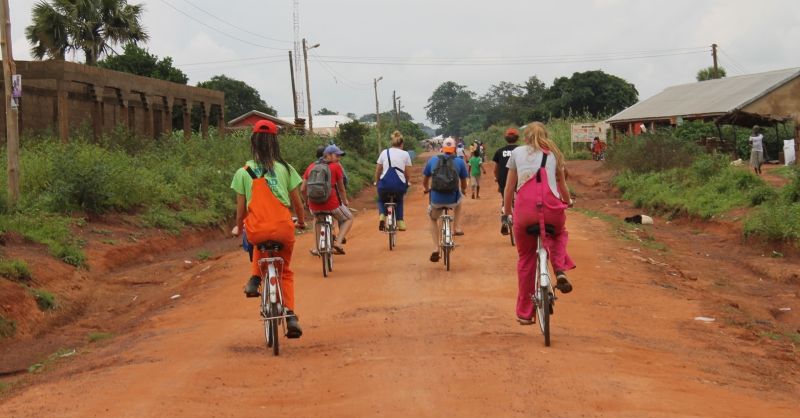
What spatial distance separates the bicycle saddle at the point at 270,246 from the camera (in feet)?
28.1

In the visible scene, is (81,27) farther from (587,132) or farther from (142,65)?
(587,132)

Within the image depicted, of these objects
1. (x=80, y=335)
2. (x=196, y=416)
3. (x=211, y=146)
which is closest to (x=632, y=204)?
(x=211, y=146)

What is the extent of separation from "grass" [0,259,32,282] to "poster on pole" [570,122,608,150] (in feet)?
147

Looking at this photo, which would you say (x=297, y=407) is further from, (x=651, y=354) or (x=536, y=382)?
(x=651, y=354)

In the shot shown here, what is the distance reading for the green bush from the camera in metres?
13.3

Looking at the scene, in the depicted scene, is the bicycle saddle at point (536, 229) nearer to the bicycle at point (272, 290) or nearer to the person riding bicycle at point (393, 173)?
the bicycle at point (272, 290)

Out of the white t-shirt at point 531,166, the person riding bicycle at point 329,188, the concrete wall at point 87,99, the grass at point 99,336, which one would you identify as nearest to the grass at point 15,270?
the grass at point 99,336

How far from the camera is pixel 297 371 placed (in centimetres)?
798

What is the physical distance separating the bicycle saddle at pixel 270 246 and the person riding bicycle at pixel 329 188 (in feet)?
17.5

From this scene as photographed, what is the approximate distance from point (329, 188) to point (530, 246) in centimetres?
566

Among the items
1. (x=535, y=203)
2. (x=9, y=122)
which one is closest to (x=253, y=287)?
(x=535, y=203)

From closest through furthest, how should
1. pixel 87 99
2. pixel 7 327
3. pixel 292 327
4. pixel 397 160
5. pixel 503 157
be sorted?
pixel 292 327, pixel 7 327, pixel 397 160, pixel 503 157, pixel 87 99

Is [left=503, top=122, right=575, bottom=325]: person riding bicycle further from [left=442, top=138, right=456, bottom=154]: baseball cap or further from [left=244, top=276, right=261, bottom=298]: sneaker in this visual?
[left=442, top=138, right=456, bottom=154]: baseball cap

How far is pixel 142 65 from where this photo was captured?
52250mm
